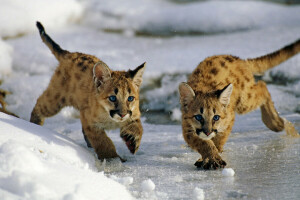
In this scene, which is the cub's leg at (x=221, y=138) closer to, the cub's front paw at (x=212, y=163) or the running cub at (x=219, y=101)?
the running cub at (x=219, y=101)

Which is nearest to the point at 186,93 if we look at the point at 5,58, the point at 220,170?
the point at 220,170

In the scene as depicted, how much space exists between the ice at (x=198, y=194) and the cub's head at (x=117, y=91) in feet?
3.84

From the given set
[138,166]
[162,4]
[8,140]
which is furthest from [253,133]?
[162,4]

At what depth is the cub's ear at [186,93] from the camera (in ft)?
16.2

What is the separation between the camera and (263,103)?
19.4ft

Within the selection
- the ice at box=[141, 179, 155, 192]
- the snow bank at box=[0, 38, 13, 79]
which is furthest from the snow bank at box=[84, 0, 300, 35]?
the ice at box=[141, 179, 155, 192]

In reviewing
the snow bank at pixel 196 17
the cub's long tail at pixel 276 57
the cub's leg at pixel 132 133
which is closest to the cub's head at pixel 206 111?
the cub's leg at pixel 132 133

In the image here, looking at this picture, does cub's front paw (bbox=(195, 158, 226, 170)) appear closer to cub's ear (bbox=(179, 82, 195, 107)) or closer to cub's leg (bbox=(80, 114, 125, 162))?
cub's ear (bbox=(179, 82, 195, 107))

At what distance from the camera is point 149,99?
7406 millimetres

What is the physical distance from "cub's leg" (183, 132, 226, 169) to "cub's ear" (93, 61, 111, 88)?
3.15 feet

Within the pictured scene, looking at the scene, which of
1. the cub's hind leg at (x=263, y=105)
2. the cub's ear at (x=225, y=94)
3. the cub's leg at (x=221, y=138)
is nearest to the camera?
the cub's ear at (x=225, y=94)

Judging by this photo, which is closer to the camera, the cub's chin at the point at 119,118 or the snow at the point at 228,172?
the snow at the point at 228,172

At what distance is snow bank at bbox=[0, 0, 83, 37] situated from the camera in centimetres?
1028

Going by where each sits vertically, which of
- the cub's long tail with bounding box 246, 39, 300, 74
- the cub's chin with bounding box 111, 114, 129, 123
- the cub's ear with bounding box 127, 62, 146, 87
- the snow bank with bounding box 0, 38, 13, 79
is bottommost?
the snow bank with bounding box 0, 38, 13, 79
